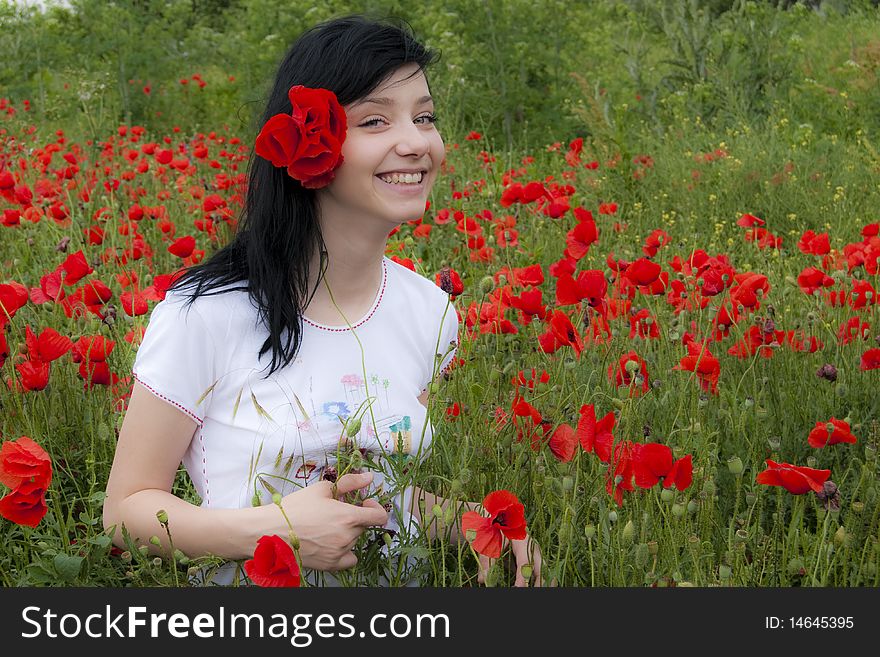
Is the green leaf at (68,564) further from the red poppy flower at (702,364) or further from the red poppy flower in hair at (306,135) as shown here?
the red poppy flower at (702,364)

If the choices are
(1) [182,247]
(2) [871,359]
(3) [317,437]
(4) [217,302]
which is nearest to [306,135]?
(4) [217,302]

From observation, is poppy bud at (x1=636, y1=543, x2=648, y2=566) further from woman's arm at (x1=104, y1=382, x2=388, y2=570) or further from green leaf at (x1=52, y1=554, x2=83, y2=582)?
green leaf at (x1=52, y1=554, x2=83, y2=582)

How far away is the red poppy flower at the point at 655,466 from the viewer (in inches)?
54.5

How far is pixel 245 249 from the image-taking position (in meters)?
1.84

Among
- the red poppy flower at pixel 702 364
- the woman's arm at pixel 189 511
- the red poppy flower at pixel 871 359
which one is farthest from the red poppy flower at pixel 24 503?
the red poppy flower at pixel 871 359

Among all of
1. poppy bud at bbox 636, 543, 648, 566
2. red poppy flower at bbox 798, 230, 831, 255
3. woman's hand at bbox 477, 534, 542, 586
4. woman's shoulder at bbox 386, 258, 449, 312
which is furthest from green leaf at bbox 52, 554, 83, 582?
red poppy flower at bbox 798, 230, 831, 255

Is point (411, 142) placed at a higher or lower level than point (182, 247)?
higher

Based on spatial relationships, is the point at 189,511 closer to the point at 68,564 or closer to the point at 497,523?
the point at 68,564

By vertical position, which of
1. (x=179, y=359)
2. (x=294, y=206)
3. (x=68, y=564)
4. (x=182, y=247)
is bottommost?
(x=68, y=564)

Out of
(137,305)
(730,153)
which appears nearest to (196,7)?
(730,153)

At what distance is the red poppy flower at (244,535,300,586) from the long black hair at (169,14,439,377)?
0.50 metres

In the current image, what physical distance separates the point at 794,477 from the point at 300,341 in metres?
0.84

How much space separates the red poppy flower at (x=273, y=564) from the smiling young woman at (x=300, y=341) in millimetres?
229

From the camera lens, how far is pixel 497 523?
4.10 ft
